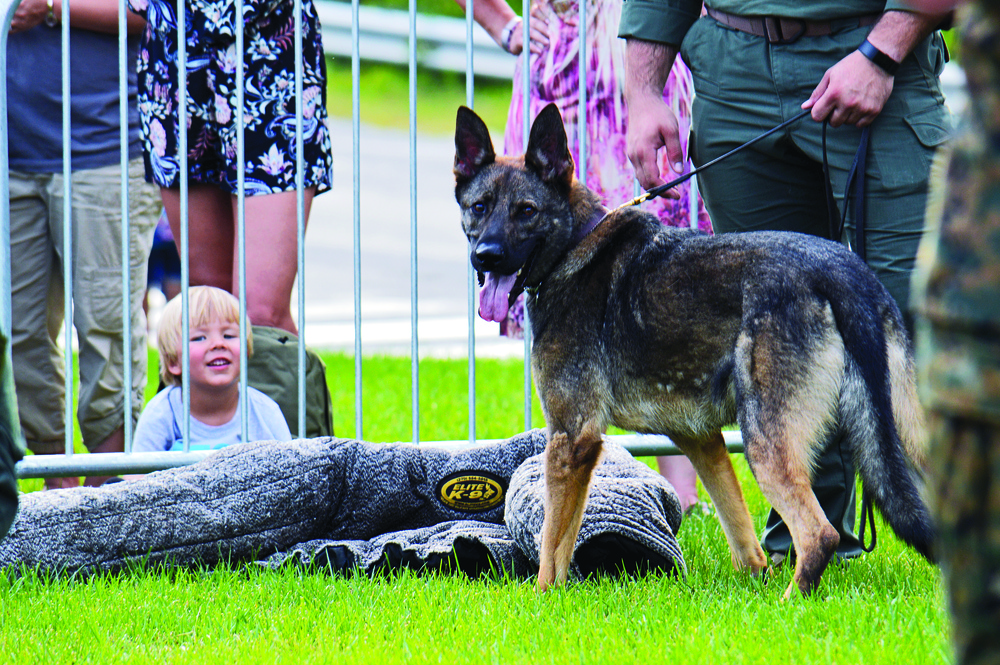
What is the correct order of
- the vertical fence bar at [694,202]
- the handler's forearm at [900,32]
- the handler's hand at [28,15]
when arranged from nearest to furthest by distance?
the handler's forearm at [900,32] → the handler's hand at [28,15] → the vertical fence bar at [694,202]

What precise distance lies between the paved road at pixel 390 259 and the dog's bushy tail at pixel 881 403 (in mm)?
5658

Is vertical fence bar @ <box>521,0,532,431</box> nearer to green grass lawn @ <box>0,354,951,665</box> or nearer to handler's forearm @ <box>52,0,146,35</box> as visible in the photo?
green grass lawn @ <box>0,354,951,665</box>

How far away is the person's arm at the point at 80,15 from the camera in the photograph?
12.9ft

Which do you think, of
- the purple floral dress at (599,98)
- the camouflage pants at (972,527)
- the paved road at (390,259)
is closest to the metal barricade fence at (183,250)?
the purple floral dress at (599,98)

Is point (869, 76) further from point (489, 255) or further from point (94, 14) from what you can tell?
point (94, 14)

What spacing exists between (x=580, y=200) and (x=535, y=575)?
121 centimetres

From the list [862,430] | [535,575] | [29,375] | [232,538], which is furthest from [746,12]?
[29,375]

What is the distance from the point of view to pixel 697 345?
2652 millimetres

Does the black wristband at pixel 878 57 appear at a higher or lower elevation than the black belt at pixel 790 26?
lower

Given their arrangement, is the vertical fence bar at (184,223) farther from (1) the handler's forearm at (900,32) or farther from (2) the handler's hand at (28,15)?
(1) the handler's forearm at (900,32)

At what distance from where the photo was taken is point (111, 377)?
13.8 feet

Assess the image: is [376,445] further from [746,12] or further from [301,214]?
[746,12]

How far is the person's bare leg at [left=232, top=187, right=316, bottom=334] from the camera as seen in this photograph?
3932 mm

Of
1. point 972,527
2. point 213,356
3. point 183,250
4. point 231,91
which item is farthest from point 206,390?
point 972,527
